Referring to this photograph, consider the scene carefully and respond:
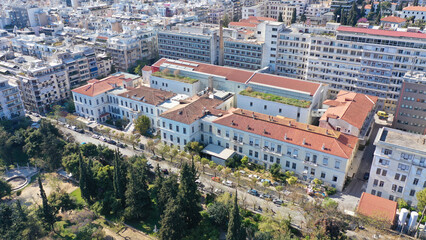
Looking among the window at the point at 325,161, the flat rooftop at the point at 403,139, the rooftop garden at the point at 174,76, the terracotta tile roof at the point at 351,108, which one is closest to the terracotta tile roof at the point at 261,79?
the rooftop garden at the point at 174,76

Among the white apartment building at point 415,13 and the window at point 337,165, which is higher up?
the white apartment building at point 415,13

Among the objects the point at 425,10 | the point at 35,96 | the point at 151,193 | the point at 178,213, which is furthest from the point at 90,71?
the point at 425,10

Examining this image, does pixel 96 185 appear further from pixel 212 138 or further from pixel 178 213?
pixel 212 138

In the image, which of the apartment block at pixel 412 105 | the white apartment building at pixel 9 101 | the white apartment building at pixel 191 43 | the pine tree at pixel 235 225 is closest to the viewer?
the pine tree at pixel 235 225

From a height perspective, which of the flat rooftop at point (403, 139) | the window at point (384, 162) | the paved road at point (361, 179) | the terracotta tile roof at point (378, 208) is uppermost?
the flat rooftop at point (403, 139)

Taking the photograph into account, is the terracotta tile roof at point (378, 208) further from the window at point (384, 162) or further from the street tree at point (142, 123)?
the street tree at point (142, 123)

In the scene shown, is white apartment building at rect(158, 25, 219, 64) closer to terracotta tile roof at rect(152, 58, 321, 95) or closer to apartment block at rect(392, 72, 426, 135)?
terracotta tile roof at rect(152, 58, 321, 95)
